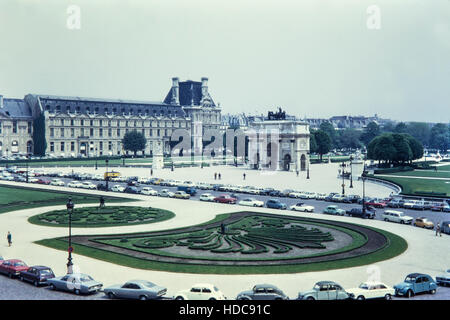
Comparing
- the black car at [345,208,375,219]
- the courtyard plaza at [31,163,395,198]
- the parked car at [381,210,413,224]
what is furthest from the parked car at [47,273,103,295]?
the courtyard plaza at [31,163,395,198]

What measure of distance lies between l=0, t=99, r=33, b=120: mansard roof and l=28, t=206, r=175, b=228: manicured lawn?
93665mm

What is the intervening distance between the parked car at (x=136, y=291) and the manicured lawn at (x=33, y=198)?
31.7 meters

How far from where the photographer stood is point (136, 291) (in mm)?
24000

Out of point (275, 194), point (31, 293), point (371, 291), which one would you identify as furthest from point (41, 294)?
point (275, 194)

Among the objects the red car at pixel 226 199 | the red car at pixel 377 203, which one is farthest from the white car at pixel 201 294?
the red car at pixel 377 203

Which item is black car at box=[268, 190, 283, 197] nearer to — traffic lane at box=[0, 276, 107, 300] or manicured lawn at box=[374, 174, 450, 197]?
manicured lawn at box=[374, 174, 450, 197]

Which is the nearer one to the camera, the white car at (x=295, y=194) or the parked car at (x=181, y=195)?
the parked car at (x=181, y=195)

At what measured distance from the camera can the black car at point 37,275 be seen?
26.6 m

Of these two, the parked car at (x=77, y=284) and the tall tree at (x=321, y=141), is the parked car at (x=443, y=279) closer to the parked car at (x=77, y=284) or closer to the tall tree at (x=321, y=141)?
the parked car at (x=77, y=284)

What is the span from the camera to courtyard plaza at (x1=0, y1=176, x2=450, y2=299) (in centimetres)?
2736

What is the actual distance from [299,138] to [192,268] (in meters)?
75.5

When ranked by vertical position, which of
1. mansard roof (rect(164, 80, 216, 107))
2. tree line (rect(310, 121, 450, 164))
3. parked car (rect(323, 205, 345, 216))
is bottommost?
parked car (rect(323, 205, 345, 216))

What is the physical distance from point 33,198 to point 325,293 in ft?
153
